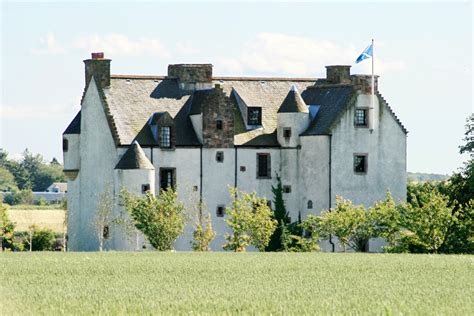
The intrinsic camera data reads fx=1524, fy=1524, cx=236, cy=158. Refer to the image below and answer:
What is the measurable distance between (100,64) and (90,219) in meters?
9.68

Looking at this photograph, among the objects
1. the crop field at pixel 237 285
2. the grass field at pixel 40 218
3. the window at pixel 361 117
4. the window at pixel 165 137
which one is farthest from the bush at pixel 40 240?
the crop field at pixel 237 285

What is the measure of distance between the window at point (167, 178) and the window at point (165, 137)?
153cm

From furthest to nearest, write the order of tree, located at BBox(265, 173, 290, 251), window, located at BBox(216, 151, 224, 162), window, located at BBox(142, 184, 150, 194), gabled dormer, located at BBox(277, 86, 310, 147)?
gabled dormer, located at BBox(277, 86, 310, 147)
window, located at BBox(216, 151, 224, 162)
tree, located at BBox(265, 173, 290, 251)
window, located at BBox(142, 184, 150, 194)

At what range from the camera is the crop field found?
1692 inches

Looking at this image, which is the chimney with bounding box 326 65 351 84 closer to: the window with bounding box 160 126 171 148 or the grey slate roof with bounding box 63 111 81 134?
the window with bounding box 160 126 171 148

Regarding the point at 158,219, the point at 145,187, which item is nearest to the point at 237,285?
the point at 158,219

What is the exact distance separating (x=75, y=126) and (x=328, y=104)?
640 inches

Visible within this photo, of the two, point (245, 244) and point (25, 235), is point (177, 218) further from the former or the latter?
point (25, 235)

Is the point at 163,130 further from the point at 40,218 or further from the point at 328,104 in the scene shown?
the point at 40,218

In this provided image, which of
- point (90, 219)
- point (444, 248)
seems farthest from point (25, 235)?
point (444, 248)

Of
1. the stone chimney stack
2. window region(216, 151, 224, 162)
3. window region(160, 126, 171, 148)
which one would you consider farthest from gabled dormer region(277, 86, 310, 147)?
window region(160, 126, 171, 148)

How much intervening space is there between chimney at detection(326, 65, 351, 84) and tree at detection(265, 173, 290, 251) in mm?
10110

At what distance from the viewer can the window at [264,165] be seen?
9650cm

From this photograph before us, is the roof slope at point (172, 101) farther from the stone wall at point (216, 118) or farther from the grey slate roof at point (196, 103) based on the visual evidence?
the stone wall at point (216, 118)
